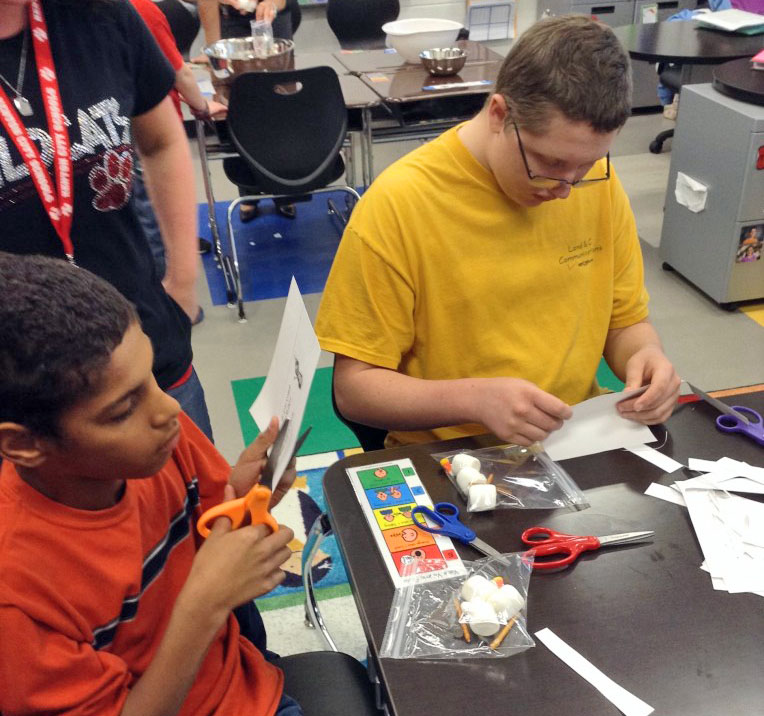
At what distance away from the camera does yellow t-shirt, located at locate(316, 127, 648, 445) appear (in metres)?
1.31

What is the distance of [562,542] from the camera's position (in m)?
0.97

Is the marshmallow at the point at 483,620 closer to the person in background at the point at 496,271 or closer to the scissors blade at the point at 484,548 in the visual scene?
the scissors blade at the point at 484,548

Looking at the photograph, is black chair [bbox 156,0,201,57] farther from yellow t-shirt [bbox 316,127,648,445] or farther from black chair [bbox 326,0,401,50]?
yellow t-shirt [bbox 316,127,648,445]

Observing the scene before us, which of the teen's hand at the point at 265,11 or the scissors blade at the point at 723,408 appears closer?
the scissors blade at the point at 723,408

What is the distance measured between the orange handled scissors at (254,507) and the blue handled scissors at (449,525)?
0.21 meters

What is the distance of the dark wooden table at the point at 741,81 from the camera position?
303 cm

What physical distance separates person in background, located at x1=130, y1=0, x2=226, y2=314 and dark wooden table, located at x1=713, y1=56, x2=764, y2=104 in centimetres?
203

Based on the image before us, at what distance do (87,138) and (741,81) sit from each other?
282 cm

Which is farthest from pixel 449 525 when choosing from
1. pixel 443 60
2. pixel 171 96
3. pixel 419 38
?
pixel 419 38

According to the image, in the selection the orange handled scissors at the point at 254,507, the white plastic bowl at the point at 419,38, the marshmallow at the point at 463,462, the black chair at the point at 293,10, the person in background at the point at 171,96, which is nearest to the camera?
the orange handled scissors at the point at 254,507

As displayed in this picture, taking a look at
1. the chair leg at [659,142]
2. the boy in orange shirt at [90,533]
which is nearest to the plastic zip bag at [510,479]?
the boy in orange shirt at [90,533]

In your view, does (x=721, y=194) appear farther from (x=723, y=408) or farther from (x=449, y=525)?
(x=449, y=525)

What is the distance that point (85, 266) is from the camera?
3.85ft

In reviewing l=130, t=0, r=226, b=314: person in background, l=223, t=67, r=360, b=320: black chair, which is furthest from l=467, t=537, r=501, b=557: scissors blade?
l=223, t=67, r=360, b=320: black chair
